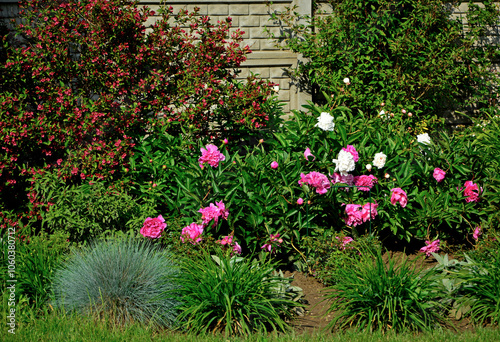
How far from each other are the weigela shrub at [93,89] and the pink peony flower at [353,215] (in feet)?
5.50

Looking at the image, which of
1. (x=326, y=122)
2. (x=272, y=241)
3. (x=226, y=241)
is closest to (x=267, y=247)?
(x=272, y=241)

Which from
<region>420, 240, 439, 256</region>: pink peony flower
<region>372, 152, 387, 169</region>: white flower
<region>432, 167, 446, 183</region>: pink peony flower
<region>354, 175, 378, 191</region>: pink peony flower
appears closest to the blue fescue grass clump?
<region>354, 175, 378, 191</region>: pink peony flower

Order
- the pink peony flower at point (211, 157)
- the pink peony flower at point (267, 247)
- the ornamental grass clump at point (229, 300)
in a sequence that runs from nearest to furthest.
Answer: the ornamental grass clump at point (229, 300) → the pink peony flower at point (267, 247) → the pink peony flower at point (211, 157)

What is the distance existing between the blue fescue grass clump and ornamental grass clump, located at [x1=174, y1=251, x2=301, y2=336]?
149mm

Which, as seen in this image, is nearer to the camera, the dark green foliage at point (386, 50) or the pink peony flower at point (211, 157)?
the pink peony flower at point (211, 157)

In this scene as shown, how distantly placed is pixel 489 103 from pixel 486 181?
330 centimetres

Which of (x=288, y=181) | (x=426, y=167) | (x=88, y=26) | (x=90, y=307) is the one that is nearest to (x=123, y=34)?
(x=88, y=26)

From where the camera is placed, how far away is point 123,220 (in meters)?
4.83

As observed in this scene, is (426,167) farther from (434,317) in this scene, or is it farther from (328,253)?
(434,317)

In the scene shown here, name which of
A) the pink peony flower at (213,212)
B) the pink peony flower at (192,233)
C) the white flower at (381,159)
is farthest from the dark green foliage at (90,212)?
the white flower at (381,159)

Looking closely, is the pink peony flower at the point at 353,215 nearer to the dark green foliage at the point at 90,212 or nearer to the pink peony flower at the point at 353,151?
the pink peony flower at the point at 353,151

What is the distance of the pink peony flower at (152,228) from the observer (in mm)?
4551

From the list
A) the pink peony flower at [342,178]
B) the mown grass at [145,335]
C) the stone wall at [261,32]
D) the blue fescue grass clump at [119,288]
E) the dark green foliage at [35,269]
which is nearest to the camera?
the mown grass at [145,335]

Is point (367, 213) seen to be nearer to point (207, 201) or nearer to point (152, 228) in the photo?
point (207, 201)
